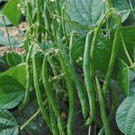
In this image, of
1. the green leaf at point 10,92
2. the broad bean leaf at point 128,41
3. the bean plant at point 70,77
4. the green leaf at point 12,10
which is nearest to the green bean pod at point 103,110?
the bean plant at point 70,77

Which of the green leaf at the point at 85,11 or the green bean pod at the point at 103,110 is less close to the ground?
the green leaf at the point at 85,11

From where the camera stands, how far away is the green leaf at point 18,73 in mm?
1042

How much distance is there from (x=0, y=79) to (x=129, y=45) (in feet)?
1.05

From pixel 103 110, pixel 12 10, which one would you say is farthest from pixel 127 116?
pixel 12 10

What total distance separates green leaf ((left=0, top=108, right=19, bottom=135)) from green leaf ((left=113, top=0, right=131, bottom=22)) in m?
0.40

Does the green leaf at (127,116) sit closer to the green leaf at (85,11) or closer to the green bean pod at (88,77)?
the green bean pod at (88,77)

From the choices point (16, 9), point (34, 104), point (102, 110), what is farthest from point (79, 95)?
point (16, 9)

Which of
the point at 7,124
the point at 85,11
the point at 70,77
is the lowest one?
the point at 7,124

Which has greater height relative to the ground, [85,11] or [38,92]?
[85,11]

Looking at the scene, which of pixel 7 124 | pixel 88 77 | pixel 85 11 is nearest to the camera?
pixel 88 77

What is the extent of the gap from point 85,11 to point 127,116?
1.10 ft

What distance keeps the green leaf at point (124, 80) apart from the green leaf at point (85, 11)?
198 millimetres

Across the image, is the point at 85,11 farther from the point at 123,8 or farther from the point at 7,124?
the point at 7,124

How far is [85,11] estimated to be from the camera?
1.14 metres
